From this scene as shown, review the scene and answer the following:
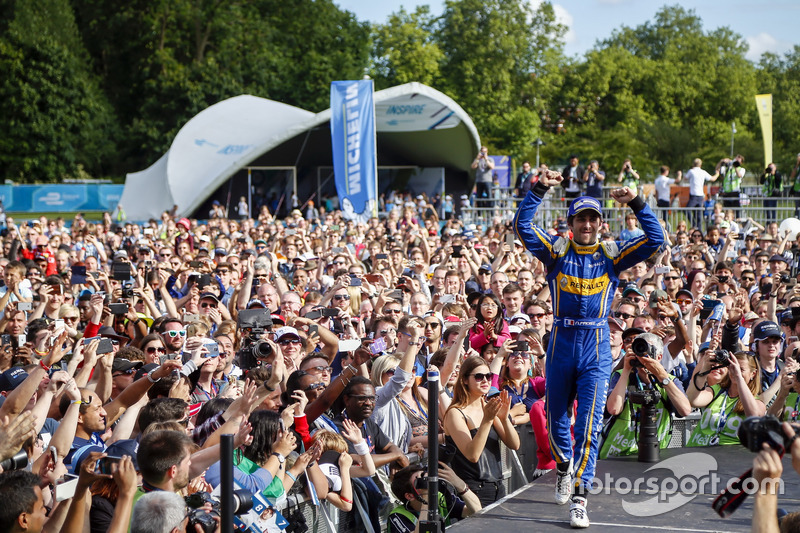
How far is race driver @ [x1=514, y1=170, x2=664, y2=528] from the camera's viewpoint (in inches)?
239

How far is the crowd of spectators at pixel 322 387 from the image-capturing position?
4.63 metres

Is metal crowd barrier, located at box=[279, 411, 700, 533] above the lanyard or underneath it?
underneath

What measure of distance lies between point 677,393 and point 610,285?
125 cm

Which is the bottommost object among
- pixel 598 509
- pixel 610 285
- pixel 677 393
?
pixel 598 509

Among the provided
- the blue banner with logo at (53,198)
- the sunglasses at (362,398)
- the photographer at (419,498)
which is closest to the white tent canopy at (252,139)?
the blue banner with logo at (53,198)

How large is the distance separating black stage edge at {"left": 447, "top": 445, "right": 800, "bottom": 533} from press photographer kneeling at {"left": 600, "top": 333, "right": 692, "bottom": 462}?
0.16 m

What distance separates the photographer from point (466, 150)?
115 feet

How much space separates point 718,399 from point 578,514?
2156mm

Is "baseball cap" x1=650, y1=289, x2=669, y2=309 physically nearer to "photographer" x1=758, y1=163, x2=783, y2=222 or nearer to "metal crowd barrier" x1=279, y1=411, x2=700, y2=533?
"metal crowd barrier" x1=279, y1=411, x2=700, y2=533

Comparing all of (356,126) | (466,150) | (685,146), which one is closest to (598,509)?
(356,126)

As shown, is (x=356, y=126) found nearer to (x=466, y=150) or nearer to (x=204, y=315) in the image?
(x=466, y=150)

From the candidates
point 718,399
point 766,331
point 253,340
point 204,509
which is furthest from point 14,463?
point 766,331

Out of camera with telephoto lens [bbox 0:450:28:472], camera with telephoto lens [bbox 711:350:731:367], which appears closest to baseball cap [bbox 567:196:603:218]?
camera with telephoto lens [bbox 711:350:731:367]

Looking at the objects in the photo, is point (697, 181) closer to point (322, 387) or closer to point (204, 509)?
point (322, 387)
